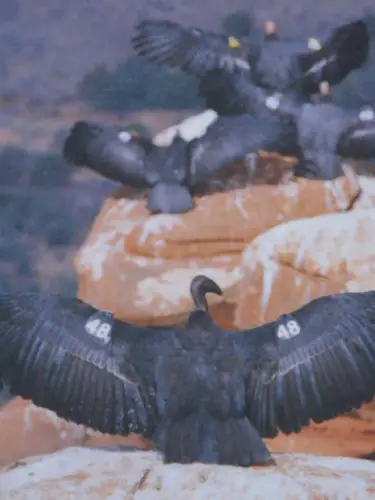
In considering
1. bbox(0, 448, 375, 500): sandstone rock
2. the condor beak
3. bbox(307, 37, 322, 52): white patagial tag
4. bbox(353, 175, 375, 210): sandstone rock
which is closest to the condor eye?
the condor beak

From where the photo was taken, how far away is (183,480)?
2305 millimetres

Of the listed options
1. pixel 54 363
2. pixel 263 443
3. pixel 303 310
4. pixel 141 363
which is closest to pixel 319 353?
pixel 303 310

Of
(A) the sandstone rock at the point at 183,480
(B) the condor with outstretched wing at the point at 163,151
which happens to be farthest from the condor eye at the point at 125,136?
(A) the sandstone rock at the point at 183,480

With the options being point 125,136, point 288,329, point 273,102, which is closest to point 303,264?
point 288,329

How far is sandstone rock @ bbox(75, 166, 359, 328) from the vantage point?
8.98 feet

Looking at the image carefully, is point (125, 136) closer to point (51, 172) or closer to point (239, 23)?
point (51, 172)

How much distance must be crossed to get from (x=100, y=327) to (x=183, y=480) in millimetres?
553

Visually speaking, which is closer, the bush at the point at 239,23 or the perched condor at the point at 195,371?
the perched condor at the point at 195,371

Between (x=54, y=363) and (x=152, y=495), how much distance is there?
0.53 metres

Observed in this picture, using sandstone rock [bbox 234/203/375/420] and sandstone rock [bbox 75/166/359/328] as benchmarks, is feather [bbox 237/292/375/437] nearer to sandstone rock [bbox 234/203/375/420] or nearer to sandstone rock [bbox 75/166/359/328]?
sandstone rock [bbox 234/203/375/420]

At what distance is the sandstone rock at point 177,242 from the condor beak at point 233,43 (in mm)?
522

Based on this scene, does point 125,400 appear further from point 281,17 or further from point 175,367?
point 281,17

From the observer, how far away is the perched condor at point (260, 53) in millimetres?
2850

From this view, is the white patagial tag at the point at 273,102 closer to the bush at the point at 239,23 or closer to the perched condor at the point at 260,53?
the perched condor at the point at 260,53
